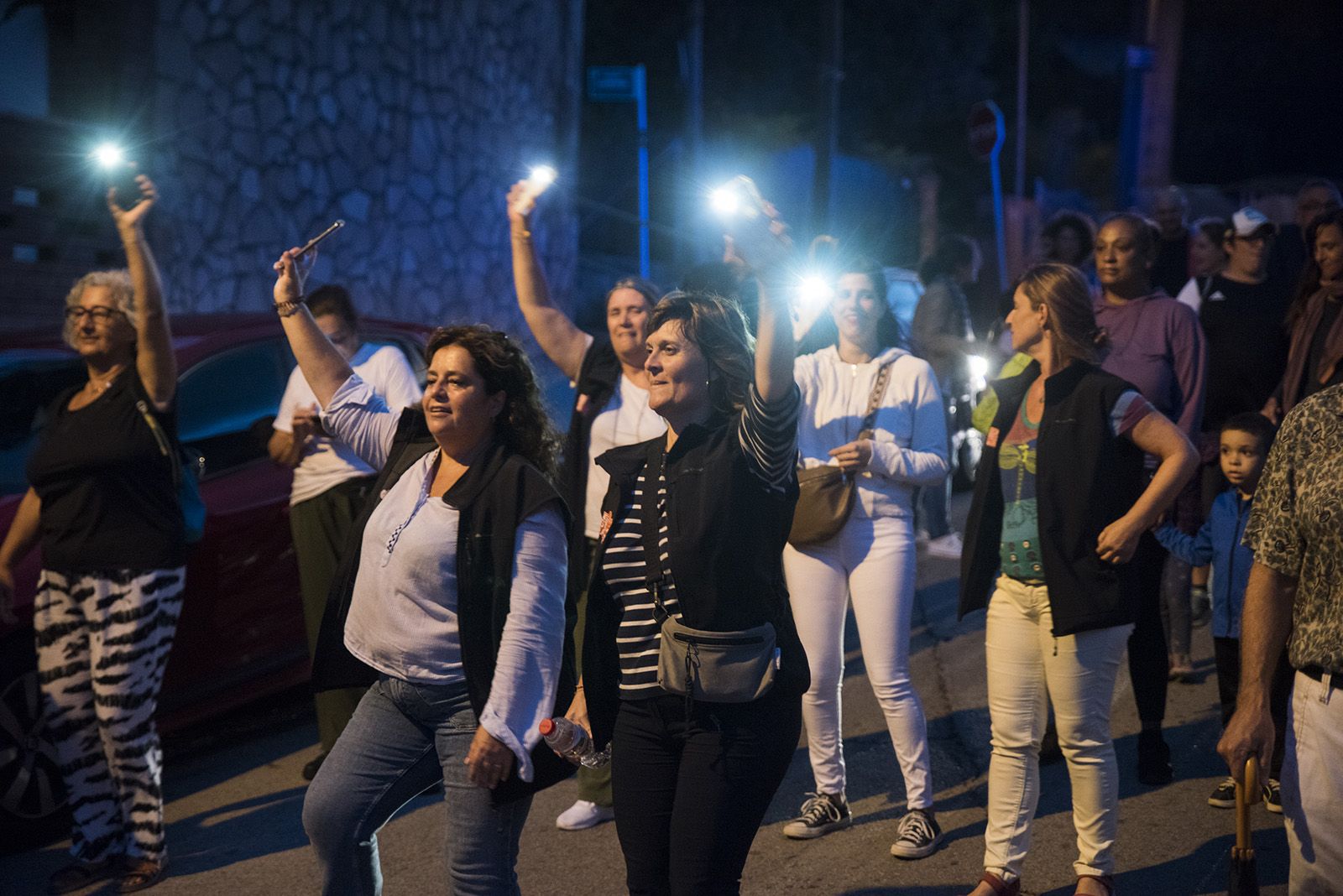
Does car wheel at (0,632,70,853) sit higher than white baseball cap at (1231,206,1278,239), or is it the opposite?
white baseball cap at (1231,206,1278,239)

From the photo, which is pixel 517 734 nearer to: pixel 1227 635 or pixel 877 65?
pixel 1227 635

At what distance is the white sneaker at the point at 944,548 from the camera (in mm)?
10133

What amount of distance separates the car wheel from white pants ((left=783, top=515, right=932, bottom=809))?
2795 millimetres

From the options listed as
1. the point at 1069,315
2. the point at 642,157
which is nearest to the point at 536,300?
the point at 1069,315

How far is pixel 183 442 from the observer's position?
6.02 meters

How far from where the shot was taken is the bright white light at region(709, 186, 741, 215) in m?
3.09

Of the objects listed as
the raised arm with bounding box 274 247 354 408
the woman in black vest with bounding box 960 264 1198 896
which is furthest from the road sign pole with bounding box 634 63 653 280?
the raised arm with bounding box 274 247 354 408

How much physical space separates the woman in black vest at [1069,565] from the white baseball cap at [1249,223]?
2.99 metres

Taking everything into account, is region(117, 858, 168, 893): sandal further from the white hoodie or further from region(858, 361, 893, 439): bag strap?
region(858, 361, 893, 439): bag strap

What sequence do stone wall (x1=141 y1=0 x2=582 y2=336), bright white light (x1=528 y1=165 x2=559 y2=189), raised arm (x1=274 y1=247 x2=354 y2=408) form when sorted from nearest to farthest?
raised arm (x1=274 y1=247 x2=354 y2=408), bright white light (x1=528 y1=165 x2=559 y2=189), stone wall (x1=141 y1=0 x2=582 y2=336)

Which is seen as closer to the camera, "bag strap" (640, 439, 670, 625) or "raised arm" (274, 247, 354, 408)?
"bag strap" (640, 439, 670, 625)

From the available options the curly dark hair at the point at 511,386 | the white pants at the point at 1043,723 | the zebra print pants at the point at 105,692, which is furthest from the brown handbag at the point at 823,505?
the zebra print pants at the point at 105,692

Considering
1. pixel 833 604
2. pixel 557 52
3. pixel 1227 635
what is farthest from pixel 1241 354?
pixel 557 52

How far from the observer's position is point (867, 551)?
5008 millimetres
